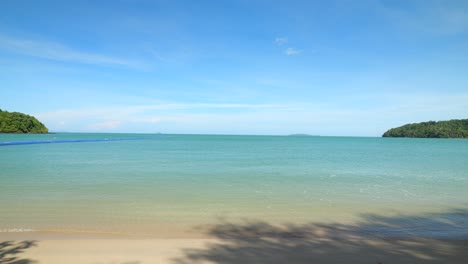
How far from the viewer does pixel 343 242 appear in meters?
5.91

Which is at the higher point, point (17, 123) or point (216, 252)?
point (17, 123)

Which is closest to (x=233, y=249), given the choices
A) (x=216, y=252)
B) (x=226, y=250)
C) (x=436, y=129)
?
(x=226, y=250)

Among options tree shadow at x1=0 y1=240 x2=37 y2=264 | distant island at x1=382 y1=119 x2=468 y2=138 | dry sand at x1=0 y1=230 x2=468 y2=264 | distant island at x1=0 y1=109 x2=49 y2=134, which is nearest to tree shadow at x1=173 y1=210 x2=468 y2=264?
dry sand at x1=0 y1=230 x2=468 y2=264

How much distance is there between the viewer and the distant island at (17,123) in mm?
115412

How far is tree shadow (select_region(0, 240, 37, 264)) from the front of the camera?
15.3 feet

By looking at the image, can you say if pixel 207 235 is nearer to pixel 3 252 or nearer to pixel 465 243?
pixel 3 252

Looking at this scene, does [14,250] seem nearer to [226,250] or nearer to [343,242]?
[226,250]

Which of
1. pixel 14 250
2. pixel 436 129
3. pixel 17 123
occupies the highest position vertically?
pixel 17 123

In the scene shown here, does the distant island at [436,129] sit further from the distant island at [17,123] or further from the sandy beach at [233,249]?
the distant island at [17,123]

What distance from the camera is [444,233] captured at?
6.70m

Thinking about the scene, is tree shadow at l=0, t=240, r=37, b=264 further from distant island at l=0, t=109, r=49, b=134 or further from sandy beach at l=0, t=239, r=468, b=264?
distant island at l=0, t=109, r=49, b=134

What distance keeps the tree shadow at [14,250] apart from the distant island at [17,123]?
140 m

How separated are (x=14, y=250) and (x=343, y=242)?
6.32 m

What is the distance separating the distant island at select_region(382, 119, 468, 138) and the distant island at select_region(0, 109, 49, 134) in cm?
19112
